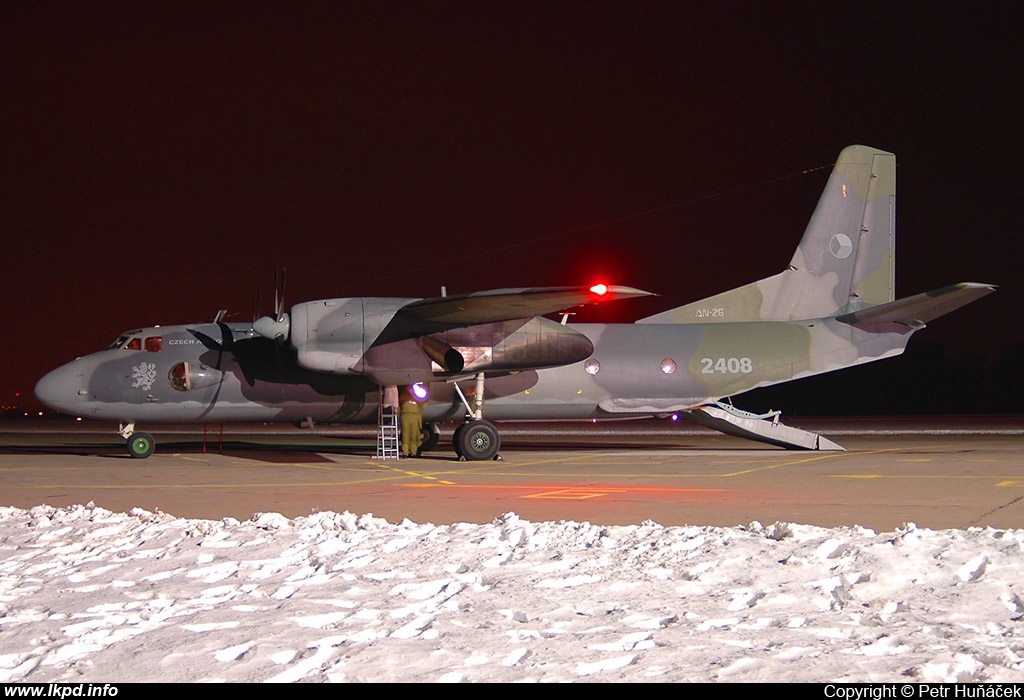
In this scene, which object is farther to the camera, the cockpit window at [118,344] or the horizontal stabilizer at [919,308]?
the cockpit window at [118,344]

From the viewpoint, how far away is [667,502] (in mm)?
11523

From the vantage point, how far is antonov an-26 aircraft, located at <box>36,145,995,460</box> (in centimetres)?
2003

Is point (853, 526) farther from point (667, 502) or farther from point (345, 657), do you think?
point (345, 657)

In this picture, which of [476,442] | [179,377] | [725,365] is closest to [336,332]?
[476,442]

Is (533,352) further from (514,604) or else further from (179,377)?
(514,604)

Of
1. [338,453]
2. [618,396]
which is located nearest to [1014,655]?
[618,396]

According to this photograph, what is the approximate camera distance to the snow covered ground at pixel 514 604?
479 cm

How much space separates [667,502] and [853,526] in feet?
8.84

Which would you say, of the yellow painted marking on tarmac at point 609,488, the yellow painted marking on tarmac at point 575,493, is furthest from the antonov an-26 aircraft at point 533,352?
the yellow painted marking on tarmac at point 575,493

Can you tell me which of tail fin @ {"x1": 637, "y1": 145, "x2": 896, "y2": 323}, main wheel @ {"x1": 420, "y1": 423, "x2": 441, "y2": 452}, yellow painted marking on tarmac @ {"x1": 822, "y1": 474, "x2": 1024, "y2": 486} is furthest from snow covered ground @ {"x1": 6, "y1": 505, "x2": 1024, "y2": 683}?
tail fin @ {"x1": 637, "y1": 145, "x2": 896, "y2": 323}

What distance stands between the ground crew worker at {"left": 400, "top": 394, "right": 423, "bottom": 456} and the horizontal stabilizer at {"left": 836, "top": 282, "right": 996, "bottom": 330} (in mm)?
10601

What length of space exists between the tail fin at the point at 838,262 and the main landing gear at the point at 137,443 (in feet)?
40.1

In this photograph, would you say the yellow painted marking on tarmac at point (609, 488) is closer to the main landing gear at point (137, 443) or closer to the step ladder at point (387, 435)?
the step ladder at point (387, 435)

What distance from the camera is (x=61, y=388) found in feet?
68.5
